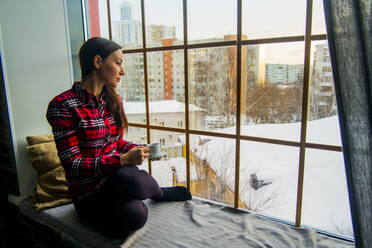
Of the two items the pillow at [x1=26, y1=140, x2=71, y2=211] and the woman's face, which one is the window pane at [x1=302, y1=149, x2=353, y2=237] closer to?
the woman's face

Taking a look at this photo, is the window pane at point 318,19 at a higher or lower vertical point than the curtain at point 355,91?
higher

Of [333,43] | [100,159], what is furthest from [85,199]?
[333,43]

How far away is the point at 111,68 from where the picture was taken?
1.47 metres

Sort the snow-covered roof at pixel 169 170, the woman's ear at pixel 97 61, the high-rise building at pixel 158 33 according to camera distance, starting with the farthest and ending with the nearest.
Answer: the snow-covered roof at pixel 169 170 → the high-rise building at pixel 158 33 → the woman's ear at pixel 97 61

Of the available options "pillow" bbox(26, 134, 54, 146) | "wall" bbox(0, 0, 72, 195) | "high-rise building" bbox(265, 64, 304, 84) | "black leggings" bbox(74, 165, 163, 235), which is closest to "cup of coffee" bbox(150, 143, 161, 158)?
"black leggings" bbox(74, 165, 163, 235)

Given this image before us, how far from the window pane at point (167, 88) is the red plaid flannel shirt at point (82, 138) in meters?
0.56

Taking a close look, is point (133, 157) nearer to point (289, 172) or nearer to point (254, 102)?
point (254, 102)

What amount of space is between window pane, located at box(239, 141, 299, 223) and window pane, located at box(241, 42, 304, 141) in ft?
0.34

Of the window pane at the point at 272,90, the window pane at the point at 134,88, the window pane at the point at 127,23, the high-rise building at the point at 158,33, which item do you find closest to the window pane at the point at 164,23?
the high-rise building at the point at 158,33

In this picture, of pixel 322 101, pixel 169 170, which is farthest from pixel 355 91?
pixel 169 170

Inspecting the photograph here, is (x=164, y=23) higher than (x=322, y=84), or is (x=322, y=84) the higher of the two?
(x=164, y=23)

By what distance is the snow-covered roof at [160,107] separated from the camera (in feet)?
6.35

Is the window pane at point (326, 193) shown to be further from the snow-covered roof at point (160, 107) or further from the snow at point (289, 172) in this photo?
the snow-covered roof at point (160, 107)

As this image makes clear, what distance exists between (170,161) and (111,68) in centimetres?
93
